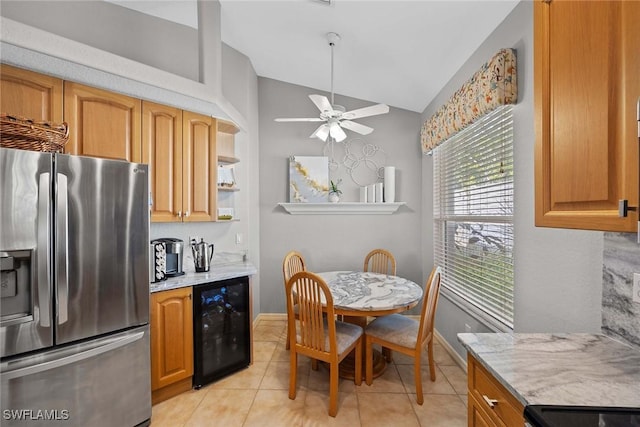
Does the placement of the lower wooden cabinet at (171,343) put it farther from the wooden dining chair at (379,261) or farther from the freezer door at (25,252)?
the wooden dining chair at (379,261)

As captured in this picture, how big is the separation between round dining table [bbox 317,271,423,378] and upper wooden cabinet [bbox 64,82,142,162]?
194cm

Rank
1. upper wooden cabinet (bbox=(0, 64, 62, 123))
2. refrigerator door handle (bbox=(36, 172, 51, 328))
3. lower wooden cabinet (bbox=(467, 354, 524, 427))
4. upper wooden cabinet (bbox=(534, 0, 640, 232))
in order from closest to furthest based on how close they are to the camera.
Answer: upper wooden cabinet (bbox=(534, 0, 640, 232)), lower wooden cabinet (bbox=(467, 354, 524, 427)), refrigerator door handle (bbox=(36, 172, 51, 328)), upper wooden cabinet (bbox=(0, 64, 62, 123))

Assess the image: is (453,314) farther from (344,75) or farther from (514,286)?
(344,75)

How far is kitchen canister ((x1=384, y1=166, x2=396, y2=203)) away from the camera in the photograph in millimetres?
3486

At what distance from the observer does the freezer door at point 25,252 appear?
1352mm

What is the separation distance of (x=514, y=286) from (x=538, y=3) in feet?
5.18

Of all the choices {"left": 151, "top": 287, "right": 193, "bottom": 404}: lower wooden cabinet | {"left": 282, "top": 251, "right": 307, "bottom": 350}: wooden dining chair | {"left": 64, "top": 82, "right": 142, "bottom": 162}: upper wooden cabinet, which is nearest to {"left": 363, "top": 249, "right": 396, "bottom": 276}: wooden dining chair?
{"left": 282, "top": 251, "right": 307, "bottom": 350}: wooden dining chair

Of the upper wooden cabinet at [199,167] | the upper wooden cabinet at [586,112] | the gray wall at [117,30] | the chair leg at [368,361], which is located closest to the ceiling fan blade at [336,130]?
the upper wooden cabinet at [199,167]

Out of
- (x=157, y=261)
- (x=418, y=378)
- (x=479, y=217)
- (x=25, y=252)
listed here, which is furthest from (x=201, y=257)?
(x=479, y=217)

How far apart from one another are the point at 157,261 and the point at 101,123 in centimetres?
106

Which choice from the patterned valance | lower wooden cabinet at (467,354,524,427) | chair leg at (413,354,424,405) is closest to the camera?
lower wooden cabinet at (467,354,524,427)

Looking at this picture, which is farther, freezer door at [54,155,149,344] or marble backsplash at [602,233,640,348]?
freezer door at [54,155,149,344]

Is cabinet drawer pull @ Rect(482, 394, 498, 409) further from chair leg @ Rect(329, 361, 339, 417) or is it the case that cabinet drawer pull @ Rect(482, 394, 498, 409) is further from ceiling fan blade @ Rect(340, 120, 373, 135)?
ceiling fan blade @ Rect(340, 120, 373, 135)

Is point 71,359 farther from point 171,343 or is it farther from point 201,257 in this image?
point 201,257
